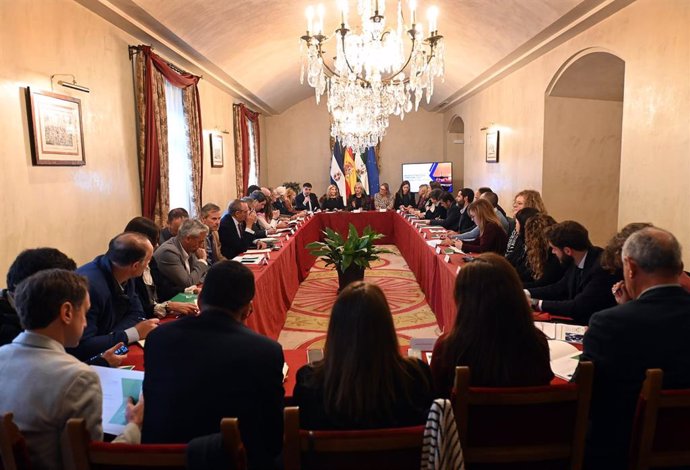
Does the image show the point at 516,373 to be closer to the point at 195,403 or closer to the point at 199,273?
the point at 195,403

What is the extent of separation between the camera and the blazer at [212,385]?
1516 mm

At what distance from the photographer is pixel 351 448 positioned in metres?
1.29

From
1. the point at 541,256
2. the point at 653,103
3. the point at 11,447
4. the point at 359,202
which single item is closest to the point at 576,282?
the point at 541,256

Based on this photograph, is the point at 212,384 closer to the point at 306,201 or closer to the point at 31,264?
the point at 31,264

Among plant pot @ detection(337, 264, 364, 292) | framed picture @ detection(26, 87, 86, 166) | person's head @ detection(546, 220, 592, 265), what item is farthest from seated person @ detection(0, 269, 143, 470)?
plant pot @ detection(337, 264, 364, 292)

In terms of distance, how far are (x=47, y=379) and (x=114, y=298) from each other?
4.13ft

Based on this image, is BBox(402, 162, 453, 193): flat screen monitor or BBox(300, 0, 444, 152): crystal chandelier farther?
BBox(402, 162, 453, 193): flat screen monitor

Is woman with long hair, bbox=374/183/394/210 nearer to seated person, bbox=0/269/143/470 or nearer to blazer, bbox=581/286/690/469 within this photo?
blazer, bbox=581/286/690/469

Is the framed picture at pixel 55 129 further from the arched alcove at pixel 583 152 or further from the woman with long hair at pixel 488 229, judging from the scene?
the arched alcove at pixel 583 152

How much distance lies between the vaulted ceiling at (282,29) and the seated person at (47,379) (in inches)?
133

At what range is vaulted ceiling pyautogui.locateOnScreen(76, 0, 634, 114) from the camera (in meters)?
4.84

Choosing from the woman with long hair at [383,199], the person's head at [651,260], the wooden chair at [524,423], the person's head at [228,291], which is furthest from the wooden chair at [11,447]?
the woman with long hair at [383,199]

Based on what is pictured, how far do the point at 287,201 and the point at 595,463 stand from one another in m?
8.55

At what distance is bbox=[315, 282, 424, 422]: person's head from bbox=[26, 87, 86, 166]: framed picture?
10.0ft
